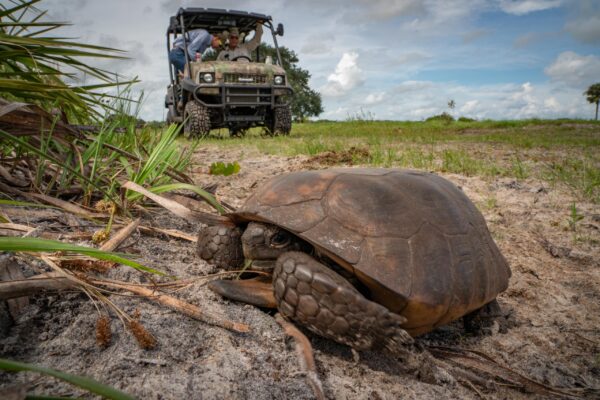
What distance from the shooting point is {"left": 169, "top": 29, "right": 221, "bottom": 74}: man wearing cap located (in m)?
10.1

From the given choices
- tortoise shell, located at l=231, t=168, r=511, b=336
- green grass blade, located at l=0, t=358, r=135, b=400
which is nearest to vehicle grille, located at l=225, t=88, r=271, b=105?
tortoise shell, located at l=231, t=168, r=511, b=336

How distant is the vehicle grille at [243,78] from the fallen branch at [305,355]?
9186mm

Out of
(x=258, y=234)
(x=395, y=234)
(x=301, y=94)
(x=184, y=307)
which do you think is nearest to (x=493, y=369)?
(x=395, y=234)

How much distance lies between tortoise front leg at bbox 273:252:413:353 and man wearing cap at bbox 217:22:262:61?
1032 centimetres

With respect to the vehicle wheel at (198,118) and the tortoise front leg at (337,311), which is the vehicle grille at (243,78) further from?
the tortoise front leg at (337,311)

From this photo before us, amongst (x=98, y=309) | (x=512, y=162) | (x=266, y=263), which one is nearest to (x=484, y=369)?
(x=266, y=263)

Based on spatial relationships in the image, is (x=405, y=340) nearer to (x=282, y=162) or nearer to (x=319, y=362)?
(x=319, y=362)

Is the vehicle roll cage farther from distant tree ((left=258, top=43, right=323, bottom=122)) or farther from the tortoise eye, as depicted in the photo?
distant tree ((left=258, top=43, right=323, bottom=122))

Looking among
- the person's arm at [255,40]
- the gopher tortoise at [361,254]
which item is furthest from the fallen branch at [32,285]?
the person's arm at [255,40]

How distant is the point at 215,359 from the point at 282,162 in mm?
4062

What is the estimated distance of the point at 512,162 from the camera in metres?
5.31

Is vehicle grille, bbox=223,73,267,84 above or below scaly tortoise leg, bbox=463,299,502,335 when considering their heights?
above

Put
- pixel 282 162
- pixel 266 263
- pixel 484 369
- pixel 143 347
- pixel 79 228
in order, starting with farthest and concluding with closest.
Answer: pixel 282 162 < pixel 79 228 < pixel 266 263 < pixel 484 369 < pixel 143 347

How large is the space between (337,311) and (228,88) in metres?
9.11
